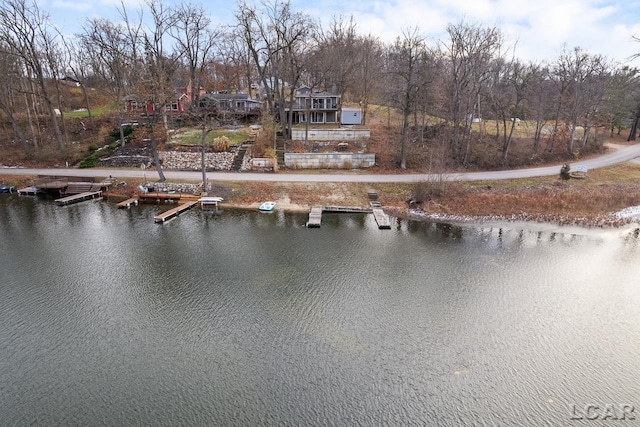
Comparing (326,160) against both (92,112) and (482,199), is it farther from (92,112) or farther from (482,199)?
(92,112)

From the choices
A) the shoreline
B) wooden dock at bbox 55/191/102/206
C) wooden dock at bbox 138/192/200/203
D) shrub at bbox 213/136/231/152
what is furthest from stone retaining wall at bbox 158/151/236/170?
wooden dock at bbox 55/191/102/206

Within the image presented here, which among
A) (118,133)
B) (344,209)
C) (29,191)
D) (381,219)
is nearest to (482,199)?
(381,219)

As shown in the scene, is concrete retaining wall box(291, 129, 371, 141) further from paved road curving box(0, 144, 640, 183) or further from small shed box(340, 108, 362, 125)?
paved road curving box(0, 144, 640, 183)

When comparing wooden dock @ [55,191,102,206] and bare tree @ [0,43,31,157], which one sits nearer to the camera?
wooden dock @ [55,191,102,206]

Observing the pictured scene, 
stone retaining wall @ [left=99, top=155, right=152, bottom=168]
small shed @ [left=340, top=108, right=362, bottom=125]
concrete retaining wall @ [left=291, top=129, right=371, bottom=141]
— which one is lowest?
stone retaining wall @ [left=99, top=155, right=152, bottom=168]

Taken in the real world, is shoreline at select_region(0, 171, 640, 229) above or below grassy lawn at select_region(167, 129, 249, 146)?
below

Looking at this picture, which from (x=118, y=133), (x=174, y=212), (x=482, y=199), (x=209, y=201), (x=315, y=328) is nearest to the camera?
(x=315, y=328)

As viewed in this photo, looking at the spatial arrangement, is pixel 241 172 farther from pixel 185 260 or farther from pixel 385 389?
pixel 385 389
